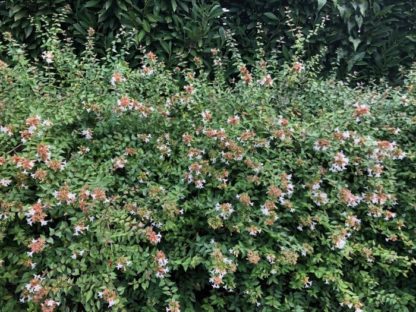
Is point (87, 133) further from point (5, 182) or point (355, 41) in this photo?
point (355, 41)

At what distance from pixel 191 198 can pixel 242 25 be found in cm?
224

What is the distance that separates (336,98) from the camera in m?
2.94

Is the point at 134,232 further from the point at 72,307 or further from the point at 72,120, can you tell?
the point at 72,120

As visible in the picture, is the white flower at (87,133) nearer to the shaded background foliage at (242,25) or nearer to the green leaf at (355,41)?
the shaded background foliage at (242,25)

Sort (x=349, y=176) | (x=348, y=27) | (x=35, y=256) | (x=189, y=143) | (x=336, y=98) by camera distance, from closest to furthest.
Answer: (x=35, y=256)
(x=189, y=143)
(x=349, y=176)
(x=336, y=98)
(x=348, y=27)

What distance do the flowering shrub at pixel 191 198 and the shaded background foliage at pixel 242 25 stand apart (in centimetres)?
92

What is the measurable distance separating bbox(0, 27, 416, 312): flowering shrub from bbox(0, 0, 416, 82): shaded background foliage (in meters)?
0.92

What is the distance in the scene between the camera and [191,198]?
2340mm

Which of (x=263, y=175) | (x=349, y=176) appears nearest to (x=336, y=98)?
(x=349, y=176)

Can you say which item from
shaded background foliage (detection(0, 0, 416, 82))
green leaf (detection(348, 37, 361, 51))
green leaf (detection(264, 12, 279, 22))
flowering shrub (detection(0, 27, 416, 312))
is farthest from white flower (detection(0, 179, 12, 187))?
green leaf (detection(348, 37, 361, 51))

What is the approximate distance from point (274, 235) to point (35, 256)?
1106 millimetres

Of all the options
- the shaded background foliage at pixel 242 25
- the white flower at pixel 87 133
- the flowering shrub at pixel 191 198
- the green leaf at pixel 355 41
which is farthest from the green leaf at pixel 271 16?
the white flower at pixel 87 133

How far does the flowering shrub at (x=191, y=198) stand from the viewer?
6.63 ft

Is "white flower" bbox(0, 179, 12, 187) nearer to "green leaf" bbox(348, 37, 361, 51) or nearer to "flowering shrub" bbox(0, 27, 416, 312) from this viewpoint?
"flowering shrub" bbox(0, 27, 416, 312)
